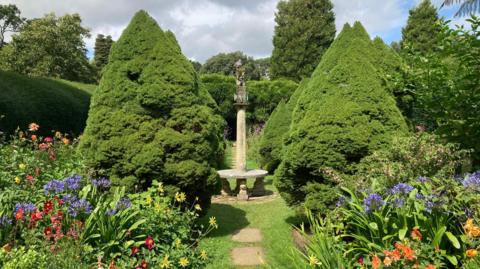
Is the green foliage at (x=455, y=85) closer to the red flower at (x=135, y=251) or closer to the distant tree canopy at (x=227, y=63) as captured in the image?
the red flower at (x=135, y=251)

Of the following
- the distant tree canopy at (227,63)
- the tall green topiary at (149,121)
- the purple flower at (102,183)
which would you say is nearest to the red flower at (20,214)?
the purple flower at (102,183)

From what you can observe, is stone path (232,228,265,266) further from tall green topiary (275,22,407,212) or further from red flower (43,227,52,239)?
red flower (43,227,52,239)

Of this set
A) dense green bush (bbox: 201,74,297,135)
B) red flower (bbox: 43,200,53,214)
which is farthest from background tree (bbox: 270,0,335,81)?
red flower (bbox: 43,200,53,214)

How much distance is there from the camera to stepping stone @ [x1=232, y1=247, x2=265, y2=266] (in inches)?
190

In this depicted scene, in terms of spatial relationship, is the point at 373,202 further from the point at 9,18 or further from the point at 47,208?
the point at 9,18

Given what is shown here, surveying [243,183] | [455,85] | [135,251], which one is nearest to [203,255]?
[135,251]

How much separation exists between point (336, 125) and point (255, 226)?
2.69 metres

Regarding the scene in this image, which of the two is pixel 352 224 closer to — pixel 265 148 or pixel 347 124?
pixel 347 124

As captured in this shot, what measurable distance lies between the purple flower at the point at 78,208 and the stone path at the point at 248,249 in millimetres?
1981

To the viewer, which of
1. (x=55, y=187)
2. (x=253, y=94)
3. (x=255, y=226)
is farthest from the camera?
(x=253, y=94)

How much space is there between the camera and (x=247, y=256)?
5.07m

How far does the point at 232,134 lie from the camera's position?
81.3ft

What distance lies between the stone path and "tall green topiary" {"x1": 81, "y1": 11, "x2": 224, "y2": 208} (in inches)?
36.0

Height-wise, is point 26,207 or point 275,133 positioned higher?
point 275,133
